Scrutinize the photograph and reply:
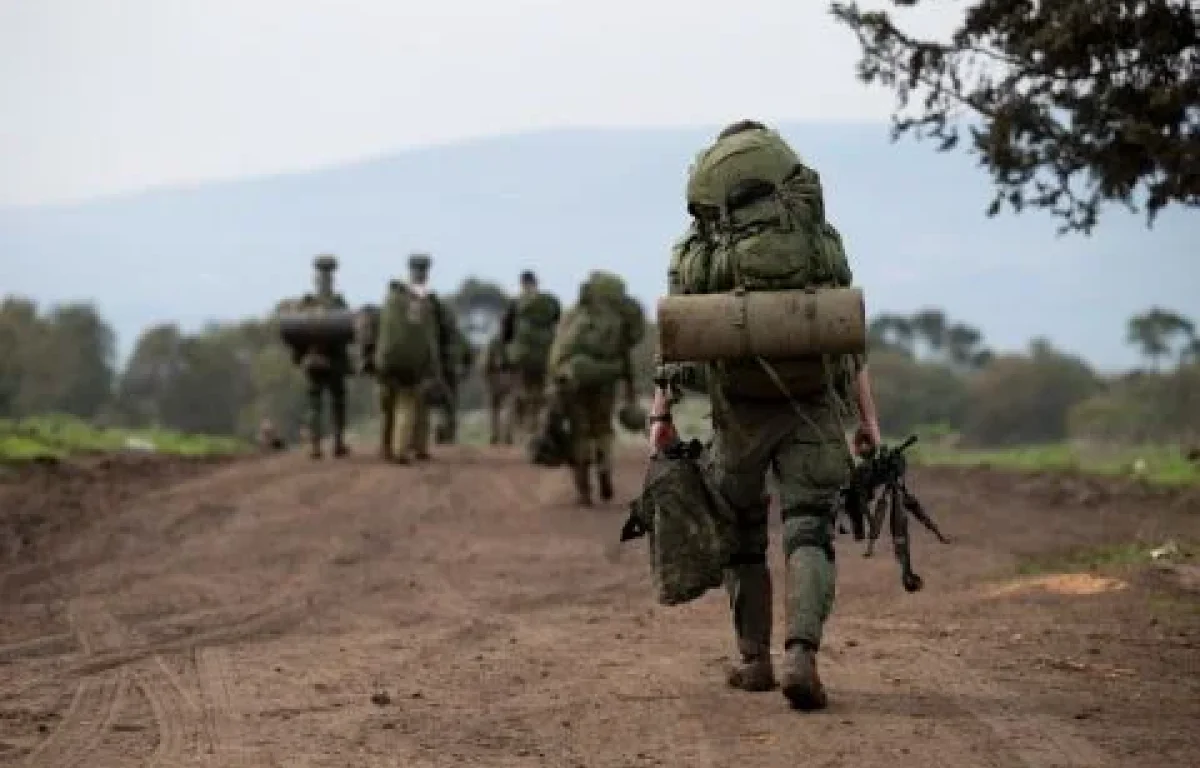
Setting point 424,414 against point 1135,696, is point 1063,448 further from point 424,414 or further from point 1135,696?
point 1135,696

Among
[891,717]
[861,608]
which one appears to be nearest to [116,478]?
[861,608]

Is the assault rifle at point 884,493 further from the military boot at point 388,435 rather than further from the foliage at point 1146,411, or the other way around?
the foliage at point 1146,411

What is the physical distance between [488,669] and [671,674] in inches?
34.4

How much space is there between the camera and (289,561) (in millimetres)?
13523

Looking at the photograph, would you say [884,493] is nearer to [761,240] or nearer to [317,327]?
[761,240]

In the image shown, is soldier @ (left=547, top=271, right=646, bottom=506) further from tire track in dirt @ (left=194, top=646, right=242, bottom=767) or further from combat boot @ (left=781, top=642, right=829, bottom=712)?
combat boot @ (left=781, top=642, right=829, bottom=712)

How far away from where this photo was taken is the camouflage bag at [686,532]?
7.48 meters

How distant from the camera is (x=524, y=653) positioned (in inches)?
351

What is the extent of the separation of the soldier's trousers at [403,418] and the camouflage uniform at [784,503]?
1530 cm

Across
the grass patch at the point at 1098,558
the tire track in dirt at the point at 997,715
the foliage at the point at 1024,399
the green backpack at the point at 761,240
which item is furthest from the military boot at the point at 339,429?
the foliage at the point at 1024,399

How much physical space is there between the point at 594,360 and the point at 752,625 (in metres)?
9.77

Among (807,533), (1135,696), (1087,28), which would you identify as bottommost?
(1135,696)

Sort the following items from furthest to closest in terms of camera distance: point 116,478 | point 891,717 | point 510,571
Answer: point 116,478, point 510,571, point 891,717

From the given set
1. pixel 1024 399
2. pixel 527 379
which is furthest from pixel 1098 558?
pixel 1024 399
